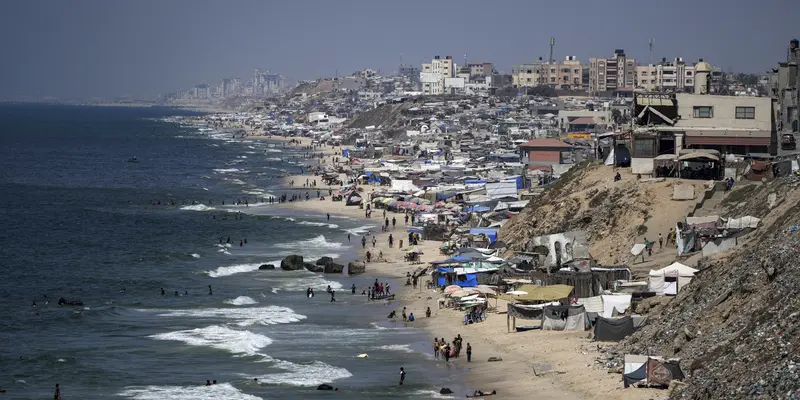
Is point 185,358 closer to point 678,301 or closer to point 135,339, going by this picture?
point 135,339

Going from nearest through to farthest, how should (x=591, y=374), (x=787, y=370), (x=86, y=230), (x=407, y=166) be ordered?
(x=787, y=370) → (x=591, y=374) → (x=86, y=230) → (x=407, y=166)

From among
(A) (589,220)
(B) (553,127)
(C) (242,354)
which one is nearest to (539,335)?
(C) (242,354)

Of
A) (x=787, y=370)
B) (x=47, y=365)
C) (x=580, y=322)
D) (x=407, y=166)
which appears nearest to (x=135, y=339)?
(x=47, y=365)

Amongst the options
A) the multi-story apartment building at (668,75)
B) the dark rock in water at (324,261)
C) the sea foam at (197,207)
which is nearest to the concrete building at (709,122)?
the dark rock in water at (324,261)

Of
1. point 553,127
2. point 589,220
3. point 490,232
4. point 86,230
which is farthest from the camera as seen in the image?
point 553,127

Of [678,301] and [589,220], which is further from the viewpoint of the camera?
[589,220]

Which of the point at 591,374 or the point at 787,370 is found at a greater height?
the point at 787,370
